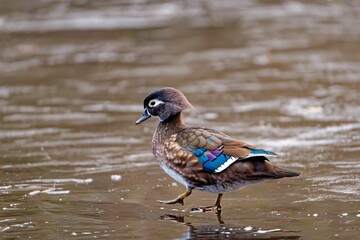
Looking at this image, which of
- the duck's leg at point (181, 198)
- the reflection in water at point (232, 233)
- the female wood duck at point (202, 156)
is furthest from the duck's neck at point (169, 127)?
the reflection in water at point (232, 233)

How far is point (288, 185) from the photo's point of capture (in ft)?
29.7

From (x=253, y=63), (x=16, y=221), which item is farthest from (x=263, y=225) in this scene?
(x=253, y=63)

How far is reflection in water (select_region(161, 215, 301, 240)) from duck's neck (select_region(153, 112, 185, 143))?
1147 millimetres

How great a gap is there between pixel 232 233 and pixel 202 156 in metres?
0.86

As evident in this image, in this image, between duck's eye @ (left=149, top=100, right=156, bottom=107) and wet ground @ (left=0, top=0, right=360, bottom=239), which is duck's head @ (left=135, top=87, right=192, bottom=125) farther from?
wet ground @ (left=0, top=0, right=360, bottom=239)

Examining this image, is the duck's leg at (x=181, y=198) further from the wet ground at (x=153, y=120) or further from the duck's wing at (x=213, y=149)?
the duck's wing at (x=213, y=149)

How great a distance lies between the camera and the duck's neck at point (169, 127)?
8.47 metres

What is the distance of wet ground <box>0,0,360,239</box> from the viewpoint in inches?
309

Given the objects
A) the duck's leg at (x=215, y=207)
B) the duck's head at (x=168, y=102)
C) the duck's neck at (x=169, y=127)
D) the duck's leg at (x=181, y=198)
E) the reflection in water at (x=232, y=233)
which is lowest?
the reflection in water at (x=232, y=233)

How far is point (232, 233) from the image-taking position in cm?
724

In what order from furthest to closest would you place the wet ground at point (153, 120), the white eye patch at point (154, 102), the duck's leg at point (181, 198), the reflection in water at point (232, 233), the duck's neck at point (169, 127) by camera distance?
the white eye patch at point (154, 102)
the duck's neck at point (169, 127)
the duck's leg at point (181, 198)
the wet ground at point (153, 120)
the reflection in water at point (232, 233)

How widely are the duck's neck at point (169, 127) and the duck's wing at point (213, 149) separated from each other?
247 mm

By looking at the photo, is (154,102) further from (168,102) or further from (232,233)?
(232,233)

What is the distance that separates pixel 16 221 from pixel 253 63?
935 cm
